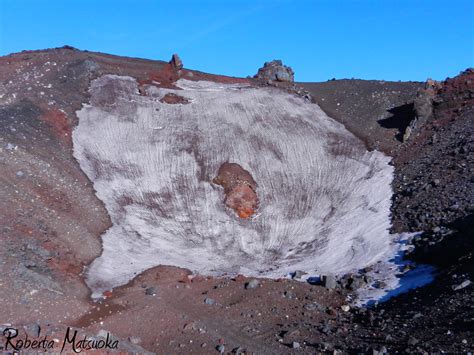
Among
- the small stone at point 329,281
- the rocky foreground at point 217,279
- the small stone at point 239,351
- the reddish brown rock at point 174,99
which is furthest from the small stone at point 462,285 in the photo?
the reddish brown rock at point 174,99

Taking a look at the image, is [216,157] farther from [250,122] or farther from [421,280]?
[421,280]

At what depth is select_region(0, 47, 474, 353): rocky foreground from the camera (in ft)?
51.8

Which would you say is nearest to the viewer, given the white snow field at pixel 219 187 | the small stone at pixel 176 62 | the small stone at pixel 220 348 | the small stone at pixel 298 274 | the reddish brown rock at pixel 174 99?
the small stone at pixel 220 348

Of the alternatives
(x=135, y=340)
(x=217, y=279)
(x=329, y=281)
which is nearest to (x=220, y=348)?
(x=135, y=340)

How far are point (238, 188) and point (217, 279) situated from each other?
26.2 feet

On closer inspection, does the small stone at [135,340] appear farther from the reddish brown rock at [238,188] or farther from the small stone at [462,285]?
the reddish brown rock at [238,188]

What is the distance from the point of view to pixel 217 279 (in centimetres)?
2139

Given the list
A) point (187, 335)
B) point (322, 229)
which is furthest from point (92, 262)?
point (322, 229)

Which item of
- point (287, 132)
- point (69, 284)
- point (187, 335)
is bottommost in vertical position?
point (187, 335)

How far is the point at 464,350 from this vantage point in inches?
500

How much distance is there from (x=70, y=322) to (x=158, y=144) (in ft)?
52.7

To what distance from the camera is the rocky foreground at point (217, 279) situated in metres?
15.8

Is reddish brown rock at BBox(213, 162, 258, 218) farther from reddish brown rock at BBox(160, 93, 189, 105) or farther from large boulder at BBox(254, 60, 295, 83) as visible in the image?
large boulder at BBox(254, 60, 295, 83)

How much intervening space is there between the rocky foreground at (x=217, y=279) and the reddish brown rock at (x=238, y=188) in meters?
6.40
